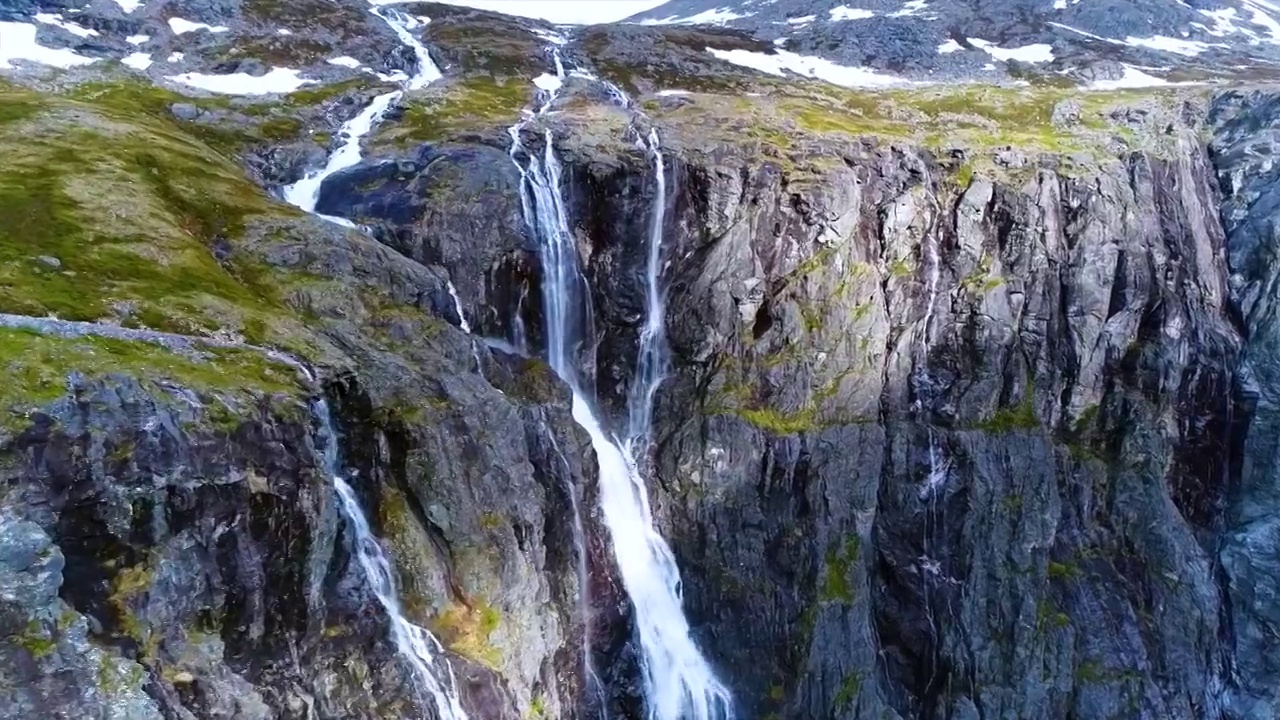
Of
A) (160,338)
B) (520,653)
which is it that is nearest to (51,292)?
(160,338)

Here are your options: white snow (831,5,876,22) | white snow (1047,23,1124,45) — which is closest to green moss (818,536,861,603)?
white snow (1047,23,1124,45)

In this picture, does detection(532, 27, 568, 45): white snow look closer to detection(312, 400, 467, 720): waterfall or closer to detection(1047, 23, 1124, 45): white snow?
detection(1047, 23, 1124, 45): white snow

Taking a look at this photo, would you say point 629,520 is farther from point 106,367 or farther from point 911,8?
point 911,8

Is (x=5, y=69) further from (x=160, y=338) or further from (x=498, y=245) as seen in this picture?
(x=160, y=338)

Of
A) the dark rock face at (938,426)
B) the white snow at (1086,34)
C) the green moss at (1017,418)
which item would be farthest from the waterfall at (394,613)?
the white snow at (1086,34)

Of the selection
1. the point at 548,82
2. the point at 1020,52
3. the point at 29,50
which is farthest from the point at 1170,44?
the point at 29,50

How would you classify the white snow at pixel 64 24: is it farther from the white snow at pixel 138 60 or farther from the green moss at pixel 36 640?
the green moss at pixel 36 640

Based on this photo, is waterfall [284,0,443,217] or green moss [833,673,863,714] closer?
green moss [833,673,863,714]
